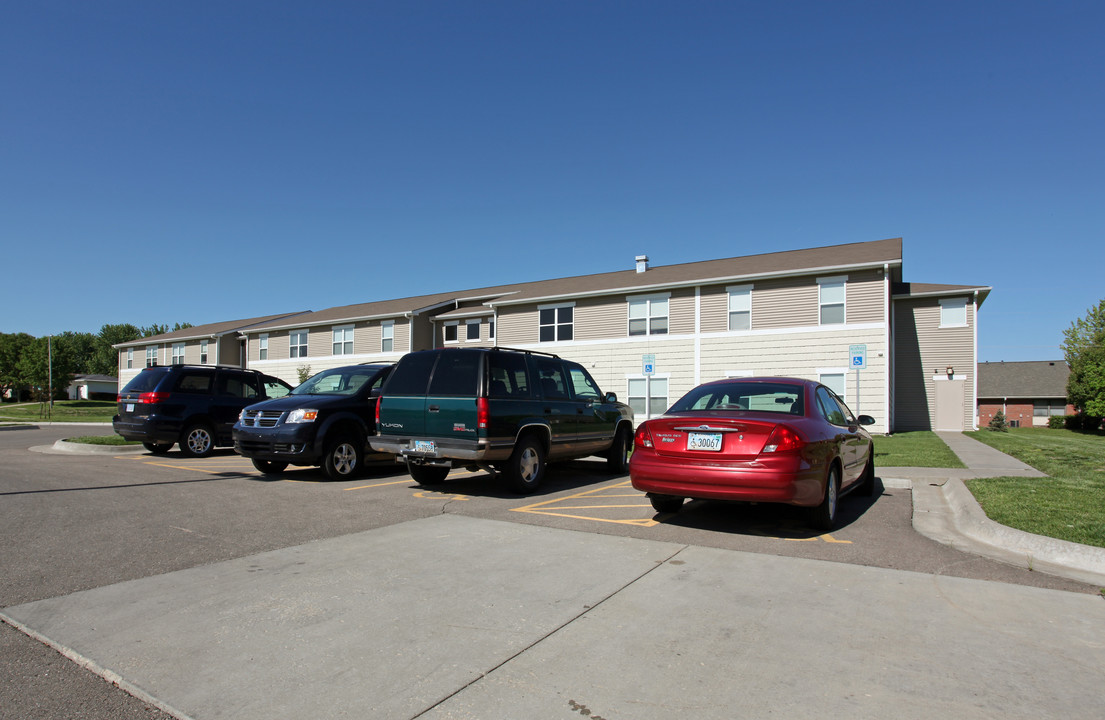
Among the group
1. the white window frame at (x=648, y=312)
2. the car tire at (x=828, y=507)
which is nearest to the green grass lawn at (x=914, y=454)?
the car tire at (x=828, y=507)

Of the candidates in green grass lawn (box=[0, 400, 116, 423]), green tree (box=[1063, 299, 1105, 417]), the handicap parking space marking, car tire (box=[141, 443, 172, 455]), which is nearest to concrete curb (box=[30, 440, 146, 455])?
car tire (box=[141, 443, 172, 455])

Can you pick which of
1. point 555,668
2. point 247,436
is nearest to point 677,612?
point 555,668

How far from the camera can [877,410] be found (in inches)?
772

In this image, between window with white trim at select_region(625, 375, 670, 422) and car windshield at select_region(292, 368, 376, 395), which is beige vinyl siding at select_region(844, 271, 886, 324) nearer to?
window with white trim at select_region(625, 375, 670, 422)

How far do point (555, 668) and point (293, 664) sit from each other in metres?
1.31

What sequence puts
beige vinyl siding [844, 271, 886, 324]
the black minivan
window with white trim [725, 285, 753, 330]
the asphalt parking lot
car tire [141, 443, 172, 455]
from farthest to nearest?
1. window with white trim [725, 285, 753, 330]
2. beige vinyl siding [844, 271, 886, 324]
3. car tire [141, 443, 172, 455]
4. the black minivan
5. the asphalt parking lot

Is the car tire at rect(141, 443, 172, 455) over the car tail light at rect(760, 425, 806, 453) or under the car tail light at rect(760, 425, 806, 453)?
under

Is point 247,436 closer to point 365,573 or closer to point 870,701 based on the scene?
point 365,573

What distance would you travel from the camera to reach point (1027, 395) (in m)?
53.7

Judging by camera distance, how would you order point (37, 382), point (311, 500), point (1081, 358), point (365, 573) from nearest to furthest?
point (365, 573), point (311, 500), point (1081, 358), point (37, 382)

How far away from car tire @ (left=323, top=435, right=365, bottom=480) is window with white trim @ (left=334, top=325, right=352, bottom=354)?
1000 inches

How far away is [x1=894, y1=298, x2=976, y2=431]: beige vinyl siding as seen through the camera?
75.0 feet

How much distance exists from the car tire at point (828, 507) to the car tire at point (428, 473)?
5033 millimetres

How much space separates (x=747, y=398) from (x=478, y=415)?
325cm
